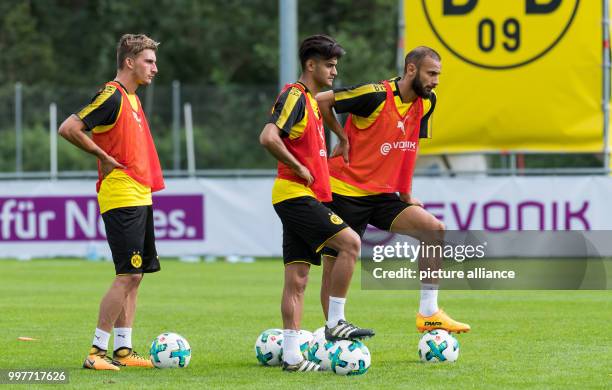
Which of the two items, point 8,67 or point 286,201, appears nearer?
point 286,201

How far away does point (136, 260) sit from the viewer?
918cm

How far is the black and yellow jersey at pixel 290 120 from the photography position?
8734 millimetres

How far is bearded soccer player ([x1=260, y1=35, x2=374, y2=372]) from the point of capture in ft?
28.8

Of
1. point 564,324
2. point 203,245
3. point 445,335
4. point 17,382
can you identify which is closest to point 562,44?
point 203,245

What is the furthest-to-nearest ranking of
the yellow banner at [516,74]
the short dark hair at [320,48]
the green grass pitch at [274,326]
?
the yellow banner at [516,74] < the short dark hair at [320,48] < the green grass pitch at [274,326]

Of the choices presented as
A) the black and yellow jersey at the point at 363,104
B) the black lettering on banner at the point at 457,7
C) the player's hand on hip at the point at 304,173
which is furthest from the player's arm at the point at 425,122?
the black lettering on banner at the point at 457,7

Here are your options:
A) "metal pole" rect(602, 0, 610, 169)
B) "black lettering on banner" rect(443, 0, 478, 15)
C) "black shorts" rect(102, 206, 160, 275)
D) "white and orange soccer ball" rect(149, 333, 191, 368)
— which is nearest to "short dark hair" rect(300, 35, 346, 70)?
"black shorts" rect(102, 206, 160, 275)

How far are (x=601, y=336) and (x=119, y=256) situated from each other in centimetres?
408

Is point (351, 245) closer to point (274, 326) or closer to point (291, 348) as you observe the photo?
point (291, 348)

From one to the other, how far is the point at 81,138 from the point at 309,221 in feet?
5.41

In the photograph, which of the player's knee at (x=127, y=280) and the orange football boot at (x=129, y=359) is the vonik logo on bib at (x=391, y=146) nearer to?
the player's knee at (x=127, y=280)

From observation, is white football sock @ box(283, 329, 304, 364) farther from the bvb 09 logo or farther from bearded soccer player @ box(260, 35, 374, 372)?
the bvb 09 logo

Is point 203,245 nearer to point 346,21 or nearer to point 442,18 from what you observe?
point 442,18

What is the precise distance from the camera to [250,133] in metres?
32.0
